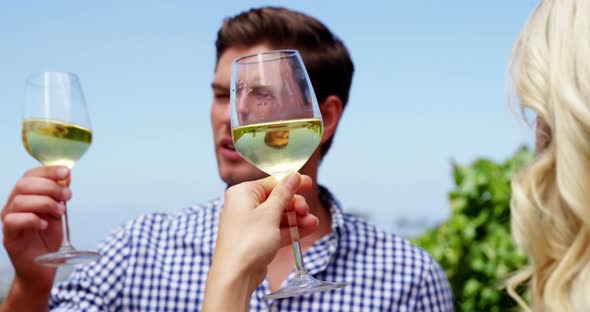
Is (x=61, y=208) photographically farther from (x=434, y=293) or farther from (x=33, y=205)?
(x=434, y=293)

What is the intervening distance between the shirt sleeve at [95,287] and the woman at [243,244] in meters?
1.63

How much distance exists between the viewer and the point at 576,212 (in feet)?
6.11

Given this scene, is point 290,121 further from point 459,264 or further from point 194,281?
point 459,264

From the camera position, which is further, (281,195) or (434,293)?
(434,293)

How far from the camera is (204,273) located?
11.5 ft

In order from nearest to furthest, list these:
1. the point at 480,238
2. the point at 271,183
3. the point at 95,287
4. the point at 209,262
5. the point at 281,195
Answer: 1. the point at 281,195
2. the point at 271,183
3. the point at 95,287
4. the point at 209,262
5. the point at 480,238

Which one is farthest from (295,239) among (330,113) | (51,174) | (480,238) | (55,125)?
(480,238)

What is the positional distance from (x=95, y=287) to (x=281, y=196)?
5.72 ft

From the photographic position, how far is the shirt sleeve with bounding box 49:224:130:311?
3.40 meters

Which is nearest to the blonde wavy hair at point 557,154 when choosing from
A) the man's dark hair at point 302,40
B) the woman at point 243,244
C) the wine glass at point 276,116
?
the wine glass at point 276,116

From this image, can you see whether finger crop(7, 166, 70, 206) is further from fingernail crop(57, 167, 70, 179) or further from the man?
the man

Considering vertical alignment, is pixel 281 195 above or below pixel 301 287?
above

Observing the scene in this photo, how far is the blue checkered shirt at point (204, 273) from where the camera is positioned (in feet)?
11.3

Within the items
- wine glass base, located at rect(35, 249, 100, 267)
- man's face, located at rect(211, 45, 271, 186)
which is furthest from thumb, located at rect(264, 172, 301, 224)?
man's face, located at rect(211, 45, 271, 186)
